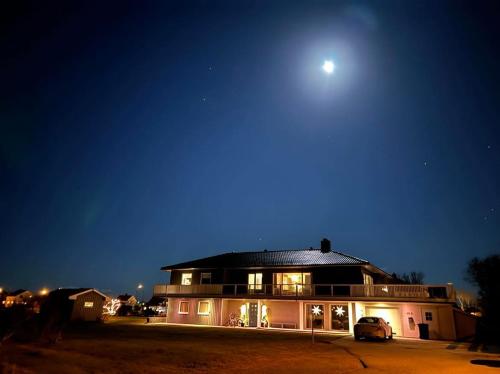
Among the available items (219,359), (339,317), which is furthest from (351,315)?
(219,359)

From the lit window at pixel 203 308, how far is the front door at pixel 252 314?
3865mm

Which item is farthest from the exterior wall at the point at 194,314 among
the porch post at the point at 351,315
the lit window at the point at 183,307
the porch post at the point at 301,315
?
the porch post at the point at 351,315

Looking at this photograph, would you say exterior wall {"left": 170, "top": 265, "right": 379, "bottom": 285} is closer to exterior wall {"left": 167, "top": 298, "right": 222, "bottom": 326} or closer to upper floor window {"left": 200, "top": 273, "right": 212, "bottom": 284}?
upper floor window {"left": 200, "top": 273, "right": 212, "bottom": 284}

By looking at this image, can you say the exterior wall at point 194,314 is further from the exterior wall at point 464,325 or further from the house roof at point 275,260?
the exterior wall at point 464,325

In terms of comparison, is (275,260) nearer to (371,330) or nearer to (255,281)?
(255,281)

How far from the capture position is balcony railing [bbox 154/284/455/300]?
2483 centimetres

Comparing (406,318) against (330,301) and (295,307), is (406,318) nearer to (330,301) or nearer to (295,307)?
(330,301)

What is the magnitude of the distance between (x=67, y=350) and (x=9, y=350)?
197 cm

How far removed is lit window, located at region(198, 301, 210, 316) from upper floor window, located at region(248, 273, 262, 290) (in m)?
4.18

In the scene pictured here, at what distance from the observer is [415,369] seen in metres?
11.1

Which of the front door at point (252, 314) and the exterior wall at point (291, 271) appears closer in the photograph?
the exterior wall at point (291, 271)

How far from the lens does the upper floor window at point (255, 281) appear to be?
31.8 metres

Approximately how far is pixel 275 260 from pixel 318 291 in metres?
5.29

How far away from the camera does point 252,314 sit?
31078 mm
